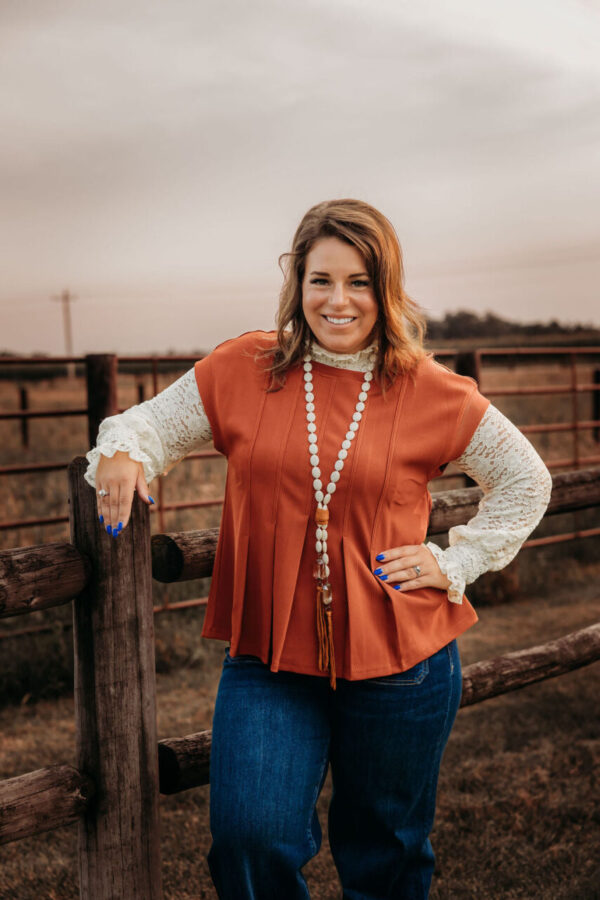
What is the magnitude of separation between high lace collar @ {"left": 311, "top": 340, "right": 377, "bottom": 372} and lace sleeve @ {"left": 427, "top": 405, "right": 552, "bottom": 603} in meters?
0.28

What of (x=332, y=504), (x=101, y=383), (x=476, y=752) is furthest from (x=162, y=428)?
(x=101, y=383)

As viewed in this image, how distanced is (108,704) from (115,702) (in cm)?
2

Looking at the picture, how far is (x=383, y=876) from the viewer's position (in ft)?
5.78

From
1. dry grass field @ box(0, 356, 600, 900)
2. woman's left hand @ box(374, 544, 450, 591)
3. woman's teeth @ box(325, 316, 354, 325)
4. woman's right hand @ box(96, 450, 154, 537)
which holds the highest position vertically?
woman's teeth @ box(325, 316, 354, 325)

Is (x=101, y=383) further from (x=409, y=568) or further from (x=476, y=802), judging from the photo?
(x=409, y=568)

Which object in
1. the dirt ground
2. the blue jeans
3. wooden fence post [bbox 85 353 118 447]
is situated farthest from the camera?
wooden fence post [bbox 85 353 118 447]

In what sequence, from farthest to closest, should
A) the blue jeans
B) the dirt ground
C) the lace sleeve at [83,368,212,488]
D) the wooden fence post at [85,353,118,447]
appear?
the wooden fence post at [85,353,118,447] < the dirt ground < the lace sleeve at [83,368,212,488] < the blue jeans

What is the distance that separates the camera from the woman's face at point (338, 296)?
166 centimetres

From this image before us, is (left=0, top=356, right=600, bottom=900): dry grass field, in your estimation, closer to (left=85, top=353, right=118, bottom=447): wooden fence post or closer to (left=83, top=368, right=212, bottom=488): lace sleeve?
(left=85, top=353, right=118, bottom=447): wooden fence post

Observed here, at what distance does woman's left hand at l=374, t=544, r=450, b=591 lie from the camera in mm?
1659

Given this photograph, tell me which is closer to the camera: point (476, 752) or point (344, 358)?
point (344, 358)

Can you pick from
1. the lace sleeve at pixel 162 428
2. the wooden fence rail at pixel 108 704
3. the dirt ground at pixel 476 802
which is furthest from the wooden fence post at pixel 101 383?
the lace sleeve at pixel 162 428

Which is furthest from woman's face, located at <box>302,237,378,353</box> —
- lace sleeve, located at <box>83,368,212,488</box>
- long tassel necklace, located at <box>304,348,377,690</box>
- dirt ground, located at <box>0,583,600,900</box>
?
dirt ground, located at <box>0,583,600,900</box>

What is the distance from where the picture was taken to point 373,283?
1688 mm
